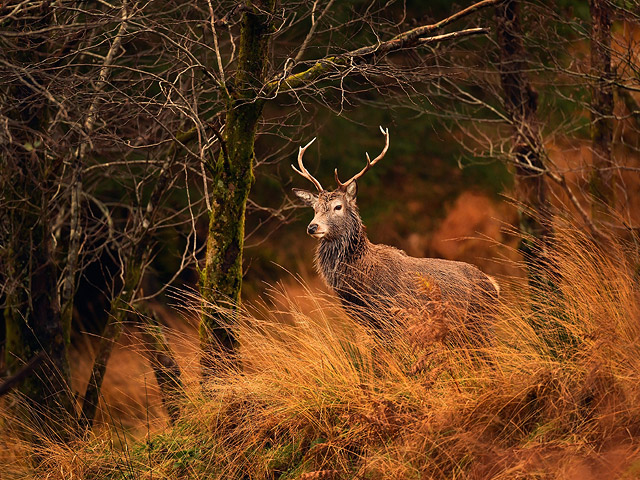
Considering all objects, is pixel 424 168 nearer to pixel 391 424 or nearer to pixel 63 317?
pixel 63 317

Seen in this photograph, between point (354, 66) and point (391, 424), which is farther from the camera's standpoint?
point (354, 66)

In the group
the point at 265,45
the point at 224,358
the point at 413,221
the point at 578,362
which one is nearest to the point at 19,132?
the point at 265,45

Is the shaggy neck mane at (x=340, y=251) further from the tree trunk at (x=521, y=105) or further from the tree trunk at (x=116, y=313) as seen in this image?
the tree trunk at (x=521, y=105)

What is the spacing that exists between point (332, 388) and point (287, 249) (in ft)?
24.0

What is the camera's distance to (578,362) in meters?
5.07

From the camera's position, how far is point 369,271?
684 cm

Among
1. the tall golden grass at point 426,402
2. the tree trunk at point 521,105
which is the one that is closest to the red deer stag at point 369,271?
the tall golden grass at point 426,402

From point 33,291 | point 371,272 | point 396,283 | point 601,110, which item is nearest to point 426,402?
point 396,283

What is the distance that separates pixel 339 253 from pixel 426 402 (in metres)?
2.26

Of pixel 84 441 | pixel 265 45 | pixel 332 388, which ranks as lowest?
pixel 84 441

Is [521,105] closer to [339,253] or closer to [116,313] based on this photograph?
[339,253]

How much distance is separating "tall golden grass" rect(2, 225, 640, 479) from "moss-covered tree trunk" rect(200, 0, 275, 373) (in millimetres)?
278

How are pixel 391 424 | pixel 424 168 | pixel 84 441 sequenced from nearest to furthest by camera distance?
pixel 391 424, pixel 84 441, pixel 424 168

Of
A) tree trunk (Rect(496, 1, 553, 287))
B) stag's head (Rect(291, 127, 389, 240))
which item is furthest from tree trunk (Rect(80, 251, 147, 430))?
tree trunk (Rect(496, 1, 553, 287))
